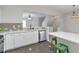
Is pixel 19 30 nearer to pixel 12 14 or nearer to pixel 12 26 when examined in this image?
pixel 12 26

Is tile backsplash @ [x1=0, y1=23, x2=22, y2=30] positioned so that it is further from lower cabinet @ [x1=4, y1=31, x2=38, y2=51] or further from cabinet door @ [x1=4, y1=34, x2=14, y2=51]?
cabinet door @ [x1=4, y1=34, x2=14, y2=51]

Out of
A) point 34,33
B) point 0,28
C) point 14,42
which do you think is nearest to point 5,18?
point 0,28

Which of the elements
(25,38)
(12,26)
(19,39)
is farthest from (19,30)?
(19,39)

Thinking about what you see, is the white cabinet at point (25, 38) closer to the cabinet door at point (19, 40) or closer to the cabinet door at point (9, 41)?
the cabinet door at point (19, 40)

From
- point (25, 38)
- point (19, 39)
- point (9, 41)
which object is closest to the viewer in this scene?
point (9, 41)

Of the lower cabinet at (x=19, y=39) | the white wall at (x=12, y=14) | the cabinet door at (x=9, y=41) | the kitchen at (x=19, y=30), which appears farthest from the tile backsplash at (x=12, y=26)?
the cabinet door at (x=9, y=41)

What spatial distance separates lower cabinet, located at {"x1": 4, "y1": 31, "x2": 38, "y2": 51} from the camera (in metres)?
4.14

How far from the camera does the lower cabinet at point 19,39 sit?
414cm

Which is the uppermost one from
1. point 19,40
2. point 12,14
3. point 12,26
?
point 12,14

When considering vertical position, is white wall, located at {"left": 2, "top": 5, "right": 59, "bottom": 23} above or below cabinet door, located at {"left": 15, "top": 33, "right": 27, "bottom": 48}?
above

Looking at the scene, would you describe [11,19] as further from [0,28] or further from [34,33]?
[34,33]

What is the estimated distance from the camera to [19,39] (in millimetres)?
4719

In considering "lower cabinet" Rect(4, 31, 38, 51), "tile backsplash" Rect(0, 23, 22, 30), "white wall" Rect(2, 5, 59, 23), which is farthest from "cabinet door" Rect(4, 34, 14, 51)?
"white wall" Rect(2, 5, 59, 23)

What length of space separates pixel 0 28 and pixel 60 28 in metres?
4.62
